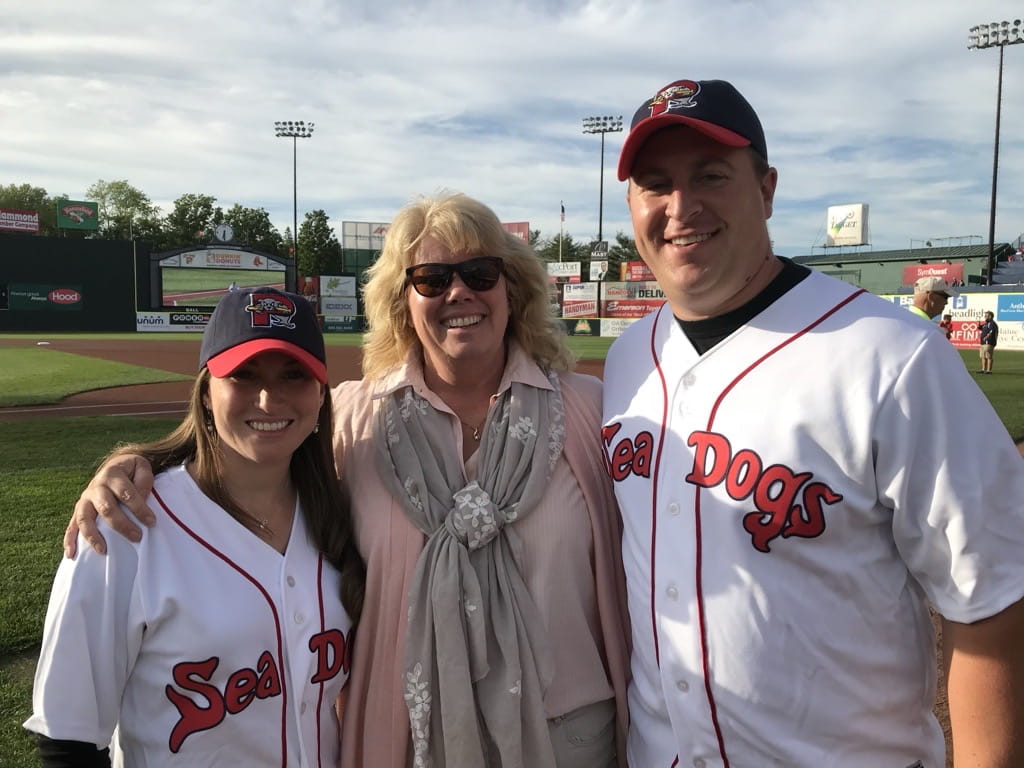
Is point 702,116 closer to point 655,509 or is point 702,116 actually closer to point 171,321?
point 655,509

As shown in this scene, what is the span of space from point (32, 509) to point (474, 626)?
18.2 ft

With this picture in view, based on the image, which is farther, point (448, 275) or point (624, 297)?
point (624, 297)

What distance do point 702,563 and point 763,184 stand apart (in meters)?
0.94

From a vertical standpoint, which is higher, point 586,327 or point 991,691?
point 586,327

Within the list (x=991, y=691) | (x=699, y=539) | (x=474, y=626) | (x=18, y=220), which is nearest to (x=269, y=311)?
(x=474, y=626)

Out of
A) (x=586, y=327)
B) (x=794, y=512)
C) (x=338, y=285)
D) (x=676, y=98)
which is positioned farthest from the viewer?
(x=338, y=285)

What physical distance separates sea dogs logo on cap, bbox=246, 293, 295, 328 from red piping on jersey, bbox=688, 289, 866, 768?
1083mm

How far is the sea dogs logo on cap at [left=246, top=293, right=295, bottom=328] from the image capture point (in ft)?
6.16

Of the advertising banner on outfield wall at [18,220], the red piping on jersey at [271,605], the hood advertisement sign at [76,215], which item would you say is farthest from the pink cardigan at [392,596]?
the hood advertisement sign at [76,215]

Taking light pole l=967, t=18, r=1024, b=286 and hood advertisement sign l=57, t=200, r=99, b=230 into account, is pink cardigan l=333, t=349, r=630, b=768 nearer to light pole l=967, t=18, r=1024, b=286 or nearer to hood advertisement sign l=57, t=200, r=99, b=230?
light pole l=967, t=18, r=1024, b=286

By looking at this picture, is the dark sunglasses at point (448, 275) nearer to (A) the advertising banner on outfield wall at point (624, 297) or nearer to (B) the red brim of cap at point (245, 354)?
(B) the red brim of cap at point (245, 354)

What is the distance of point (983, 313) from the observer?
92.6 feet

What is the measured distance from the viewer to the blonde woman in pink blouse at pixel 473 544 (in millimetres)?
1943

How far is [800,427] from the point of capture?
1.54 m
